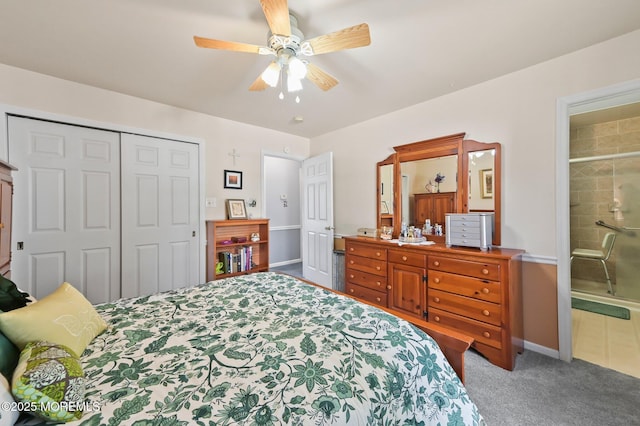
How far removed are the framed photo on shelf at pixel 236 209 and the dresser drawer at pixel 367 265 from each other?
1597mm

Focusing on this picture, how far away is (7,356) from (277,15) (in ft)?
5.94

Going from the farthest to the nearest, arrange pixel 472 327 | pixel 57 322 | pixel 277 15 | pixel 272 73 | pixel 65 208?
pixel 65 208
pixel 472 327
pixel 272 73
pixel 277 15
pixel 57 322

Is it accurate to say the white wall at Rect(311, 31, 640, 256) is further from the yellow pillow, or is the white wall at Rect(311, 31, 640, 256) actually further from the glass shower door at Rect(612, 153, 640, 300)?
the yellow pillow

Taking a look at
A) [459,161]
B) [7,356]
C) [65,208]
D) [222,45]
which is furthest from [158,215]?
[459,161]

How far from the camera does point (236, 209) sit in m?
3.50

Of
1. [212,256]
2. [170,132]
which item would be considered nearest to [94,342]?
[212,256]

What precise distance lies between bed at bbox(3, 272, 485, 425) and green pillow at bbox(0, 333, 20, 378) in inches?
7.4

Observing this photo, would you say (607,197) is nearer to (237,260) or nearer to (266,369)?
(266,369)

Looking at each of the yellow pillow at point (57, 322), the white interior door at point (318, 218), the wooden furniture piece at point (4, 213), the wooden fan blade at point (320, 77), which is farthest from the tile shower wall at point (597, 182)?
the wooden furniture piece at point (4, 213)

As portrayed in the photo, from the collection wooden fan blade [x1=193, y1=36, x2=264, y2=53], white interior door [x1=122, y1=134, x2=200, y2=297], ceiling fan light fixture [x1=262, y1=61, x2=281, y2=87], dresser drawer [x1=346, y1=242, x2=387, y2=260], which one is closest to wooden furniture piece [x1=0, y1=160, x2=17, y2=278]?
white interior door [x1=122, y1=134, x2=200, y2=297]

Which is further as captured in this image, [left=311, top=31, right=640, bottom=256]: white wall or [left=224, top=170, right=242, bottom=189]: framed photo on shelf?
[left=224, top=170, right=242, bottom=189]: framed photo on shelf

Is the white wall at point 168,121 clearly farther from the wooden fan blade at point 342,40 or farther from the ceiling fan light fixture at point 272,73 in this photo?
the wooden fan blade at point 342,40

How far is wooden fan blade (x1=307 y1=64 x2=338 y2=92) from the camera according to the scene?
1.85m

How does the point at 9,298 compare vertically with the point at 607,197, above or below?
below
